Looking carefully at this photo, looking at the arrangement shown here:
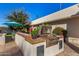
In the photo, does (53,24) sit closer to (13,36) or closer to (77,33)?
(77,33)

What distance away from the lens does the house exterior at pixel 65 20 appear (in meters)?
8.31

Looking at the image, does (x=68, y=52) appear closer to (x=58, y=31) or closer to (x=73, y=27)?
(x=58, y=31)

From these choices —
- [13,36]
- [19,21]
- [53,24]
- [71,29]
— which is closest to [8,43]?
[13,36]

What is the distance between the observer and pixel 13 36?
8.25 meters

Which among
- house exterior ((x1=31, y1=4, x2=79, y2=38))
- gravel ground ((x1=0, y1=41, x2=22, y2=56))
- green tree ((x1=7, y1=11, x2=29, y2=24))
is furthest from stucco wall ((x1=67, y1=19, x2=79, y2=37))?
gravel ground ((x1=0, y1=41, x2=22, y2=56))

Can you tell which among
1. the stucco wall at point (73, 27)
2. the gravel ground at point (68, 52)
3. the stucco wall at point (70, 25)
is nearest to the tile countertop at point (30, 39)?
the stucco wall at point (70, 25)

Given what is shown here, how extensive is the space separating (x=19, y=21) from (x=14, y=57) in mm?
1224

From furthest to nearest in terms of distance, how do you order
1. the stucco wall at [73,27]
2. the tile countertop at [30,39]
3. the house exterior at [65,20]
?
the stucco wall at [73,27] → the house exterior at [65,20] → the tile countertop at [30,39]

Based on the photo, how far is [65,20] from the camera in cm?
855

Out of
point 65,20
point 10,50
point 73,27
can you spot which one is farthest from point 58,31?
point 10,50

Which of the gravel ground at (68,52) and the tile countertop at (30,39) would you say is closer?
the tile countertop at (30,39)

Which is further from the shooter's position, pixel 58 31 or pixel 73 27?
pixel 73 27

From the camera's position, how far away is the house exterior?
8312 millimetres

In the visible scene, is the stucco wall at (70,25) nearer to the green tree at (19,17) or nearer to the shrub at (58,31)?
the shrub at (58,31)
